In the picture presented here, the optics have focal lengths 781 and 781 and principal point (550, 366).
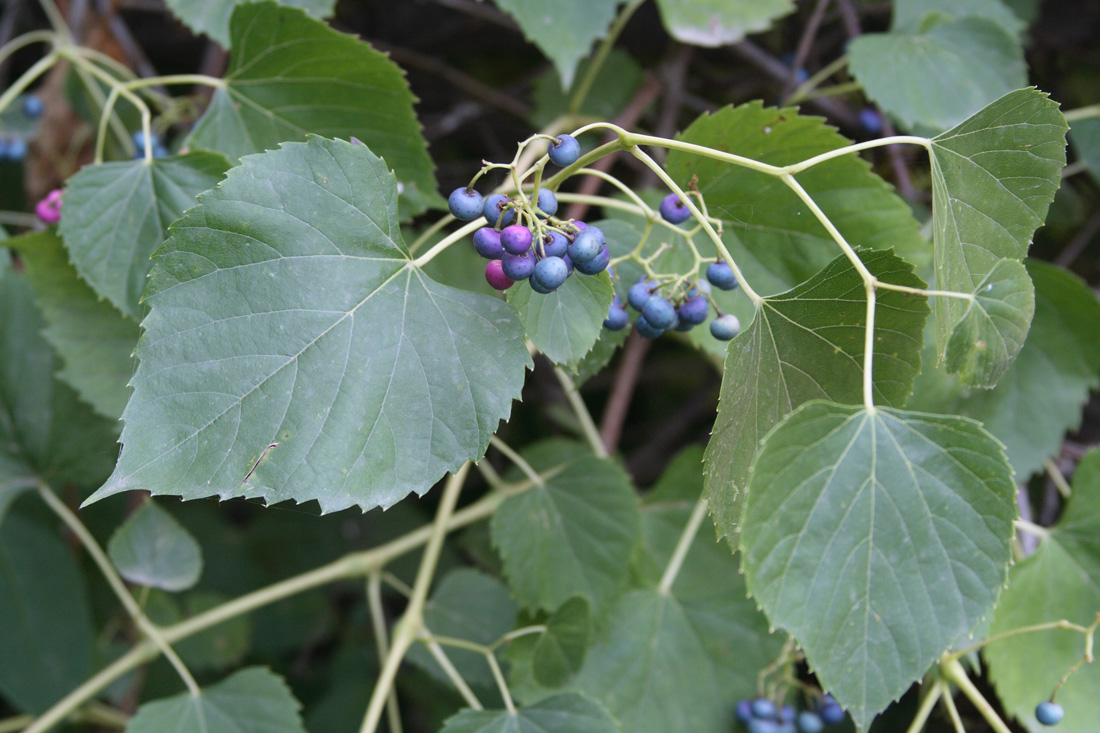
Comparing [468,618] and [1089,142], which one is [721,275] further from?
[1089,142]

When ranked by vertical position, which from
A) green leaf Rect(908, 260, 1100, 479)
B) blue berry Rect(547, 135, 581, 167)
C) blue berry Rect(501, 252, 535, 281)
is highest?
blue berry Rect(547, 135, 581, 167)

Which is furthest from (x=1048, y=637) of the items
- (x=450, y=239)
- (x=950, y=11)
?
(x=950, y=11)

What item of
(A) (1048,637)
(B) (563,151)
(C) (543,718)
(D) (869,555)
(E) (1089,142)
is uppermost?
(B) (563,151)

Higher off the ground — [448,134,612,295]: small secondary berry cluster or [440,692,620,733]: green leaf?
[448,134,612,295]: small secondary berry cluster

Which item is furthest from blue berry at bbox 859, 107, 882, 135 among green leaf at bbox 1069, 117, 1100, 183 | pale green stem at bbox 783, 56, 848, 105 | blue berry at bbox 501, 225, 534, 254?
blue berry at bbox 501, 225, 534, 254

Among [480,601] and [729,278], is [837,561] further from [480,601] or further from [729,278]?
[480,601]

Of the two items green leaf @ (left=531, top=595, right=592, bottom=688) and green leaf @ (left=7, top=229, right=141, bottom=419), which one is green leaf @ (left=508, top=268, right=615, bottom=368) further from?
green leaf @ (left=7, top=229, right=141, bottom=419)

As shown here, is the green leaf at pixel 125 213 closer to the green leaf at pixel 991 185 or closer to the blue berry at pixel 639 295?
the blue berry at pixel 639 295

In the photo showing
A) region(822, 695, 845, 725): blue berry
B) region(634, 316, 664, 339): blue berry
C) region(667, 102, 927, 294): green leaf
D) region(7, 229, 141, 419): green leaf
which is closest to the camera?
→ region(634, 316, 664, 339): blue berry
